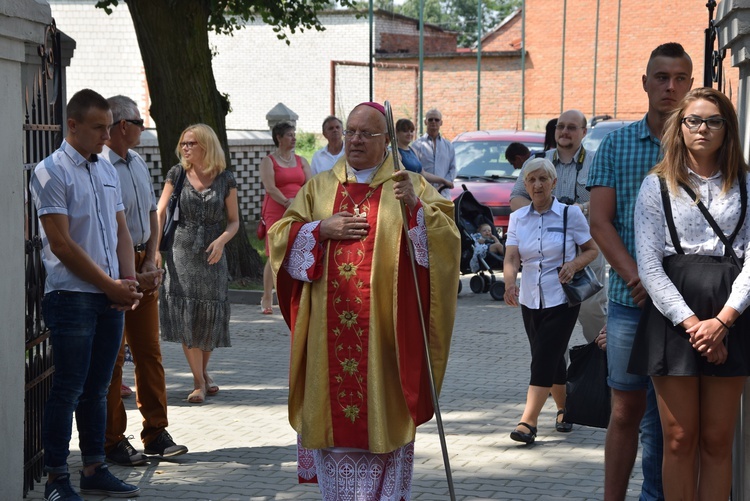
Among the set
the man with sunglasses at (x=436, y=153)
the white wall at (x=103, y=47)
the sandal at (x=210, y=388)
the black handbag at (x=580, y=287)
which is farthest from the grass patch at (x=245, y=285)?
the white wall at (x=103, y=47)

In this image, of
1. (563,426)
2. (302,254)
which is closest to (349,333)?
(302,254)

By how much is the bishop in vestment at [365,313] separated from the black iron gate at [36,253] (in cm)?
141

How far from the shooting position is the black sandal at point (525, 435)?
279 inches

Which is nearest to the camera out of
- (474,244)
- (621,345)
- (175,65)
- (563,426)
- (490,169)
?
(621,345)

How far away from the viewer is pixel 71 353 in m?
5.57

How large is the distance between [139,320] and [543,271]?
253 centimetres

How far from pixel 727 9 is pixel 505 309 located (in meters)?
8.83

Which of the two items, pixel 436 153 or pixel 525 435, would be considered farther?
pixel 436 153

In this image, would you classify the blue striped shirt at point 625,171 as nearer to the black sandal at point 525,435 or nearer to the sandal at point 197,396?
the black sandal at point 525,435

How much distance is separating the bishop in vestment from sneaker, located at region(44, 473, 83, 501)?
1.27 meters

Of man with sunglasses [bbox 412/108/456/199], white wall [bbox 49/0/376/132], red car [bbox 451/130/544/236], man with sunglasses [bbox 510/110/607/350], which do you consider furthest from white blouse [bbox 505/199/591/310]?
white wall [bbox 49/0/376/132]

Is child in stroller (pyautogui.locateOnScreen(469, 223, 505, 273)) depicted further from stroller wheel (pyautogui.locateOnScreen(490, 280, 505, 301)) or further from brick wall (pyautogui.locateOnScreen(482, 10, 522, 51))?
brick wall (pyautogui.locateOnScreen(482, 10, 522, 51))

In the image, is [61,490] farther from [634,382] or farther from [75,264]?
[634,382]

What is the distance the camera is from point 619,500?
5188 mm
